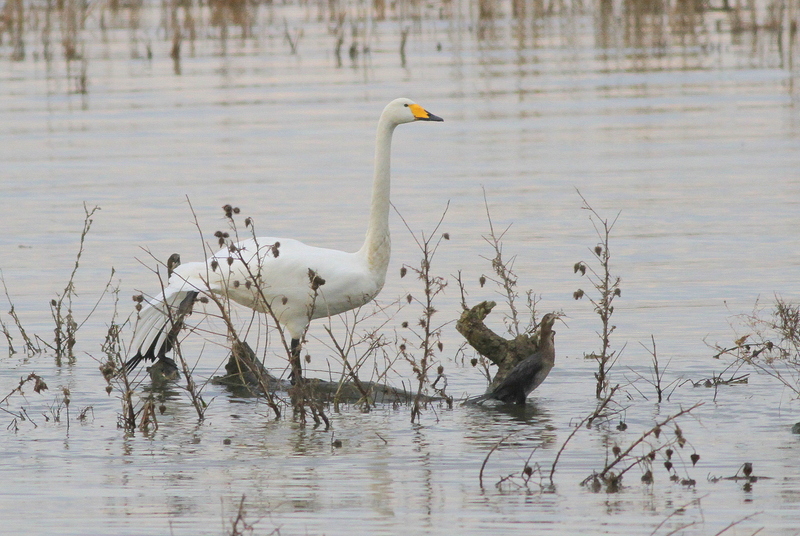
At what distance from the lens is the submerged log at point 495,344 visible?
8.16 metres

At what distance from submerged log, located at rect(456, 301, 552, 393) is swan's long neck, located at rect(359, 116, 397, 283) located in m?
0.81

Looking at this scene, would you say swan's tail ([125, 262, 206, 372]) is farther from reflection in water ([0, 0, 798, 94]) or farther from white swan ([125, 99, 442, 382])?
reflection in water ([0, 0, 798, 94])

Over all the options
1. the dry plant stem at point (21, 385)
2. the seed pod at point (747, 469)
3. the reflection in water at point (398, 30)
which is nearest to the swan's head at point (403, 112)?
the dry plant stem at point (21, 385)

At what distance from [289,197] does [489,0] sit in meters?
22.9

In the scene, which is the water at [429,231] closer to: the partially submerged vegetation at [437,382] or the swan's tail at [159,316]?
the partially submerged vegetation at [437,382]

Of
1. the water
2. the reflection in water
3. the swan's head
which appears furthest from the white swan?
the reflection in water

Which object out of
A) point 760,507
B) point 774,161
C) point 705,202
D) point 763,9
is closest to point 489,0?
point 763,9

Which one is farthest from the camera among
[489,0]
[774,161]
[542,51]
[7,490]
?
[489,0]

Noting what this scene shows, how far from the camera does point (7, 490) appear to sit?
21.1ft

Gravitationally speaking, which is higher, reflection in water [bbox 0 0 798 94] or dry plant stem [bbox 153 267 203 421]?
reflection in water [bbox 0 0 798 94]

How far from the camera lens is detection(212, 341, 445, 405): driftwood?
7770mm

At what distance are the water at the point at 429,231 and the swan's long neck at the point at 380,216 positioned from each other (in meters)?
0.73

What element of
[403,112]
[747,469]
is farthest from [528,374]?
[403,112]

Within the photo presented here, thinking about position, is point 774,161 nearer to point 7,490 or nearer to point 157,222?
point 157,222
